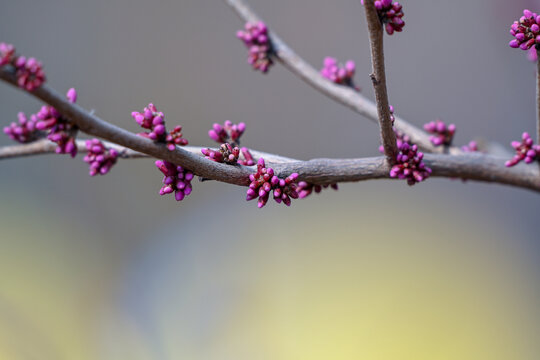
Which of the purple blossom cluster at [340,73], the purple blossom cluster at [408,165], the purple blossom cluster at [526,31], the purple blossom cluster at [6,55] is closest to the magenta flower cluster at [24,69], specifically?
the purple blossom cluster at [6,55]

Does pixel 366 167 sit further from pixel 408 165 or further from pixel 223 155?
pixel 223 155

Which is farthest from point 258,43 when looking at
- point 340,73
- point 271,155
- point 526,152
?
point 526,152

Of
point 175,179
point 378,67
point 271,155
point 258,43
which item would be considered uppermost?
point 258,43

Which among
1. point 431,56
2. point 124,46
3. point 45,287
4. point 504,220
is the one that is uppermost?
point 431,56

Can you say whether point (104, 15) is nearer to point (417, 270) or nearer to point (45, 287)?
point (45, 287)

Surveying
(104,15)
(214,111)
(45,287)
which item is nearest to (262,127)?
(214,111)

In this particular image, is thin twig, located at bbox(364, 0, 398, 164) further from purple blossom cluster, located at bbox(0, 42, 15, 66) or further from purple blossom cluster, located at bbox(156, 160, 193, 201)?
purple blossom cluster, located at bbox(0, 42, 15, 66)
